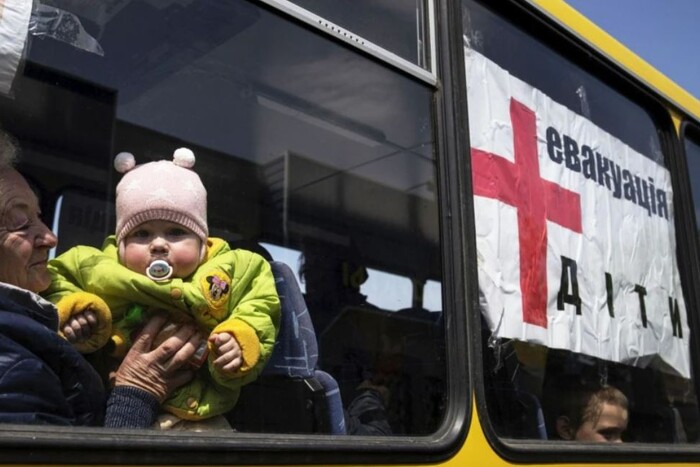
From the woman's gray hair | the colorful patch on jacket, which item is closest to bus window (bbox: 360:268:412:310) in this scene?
the colorful patch on jacket

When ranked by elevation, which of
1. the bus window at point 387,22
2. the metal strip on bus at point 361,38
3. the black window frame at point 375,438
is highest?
the bus window at point 387,22

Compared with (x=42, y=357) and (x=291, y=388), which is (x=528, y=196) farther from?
(x=42, y=357)

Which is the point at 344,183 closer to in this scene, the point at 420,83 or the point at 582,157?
the point at 420,83

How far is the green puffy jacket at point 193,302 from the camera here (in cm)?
169

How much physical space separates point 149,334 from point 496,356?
38.9 inches

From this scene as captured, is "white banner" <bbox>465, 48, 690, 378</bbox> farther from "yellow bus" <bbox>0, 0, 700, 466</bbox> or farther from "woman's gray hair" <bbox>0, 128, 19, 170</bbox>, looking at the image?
"woman's gray hair" <bbox>0, 128, 19, 170</bbox>

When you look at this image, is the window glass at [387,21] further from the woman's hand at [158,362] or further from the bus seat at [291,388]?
the woman's hand at [158,362]

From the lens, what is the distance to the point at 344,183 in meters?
2.32

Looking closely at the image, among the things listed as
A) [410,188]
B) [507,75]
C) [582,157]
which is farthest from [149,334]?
[582,157]

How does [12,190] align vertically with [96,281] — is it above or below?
above

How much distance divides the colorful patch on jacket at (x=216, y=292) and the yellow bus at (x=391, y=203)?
0.15m

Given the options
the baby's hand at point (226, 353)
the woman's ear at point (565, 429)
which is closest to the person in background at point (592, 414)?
the woman's ear at point (565, 429)

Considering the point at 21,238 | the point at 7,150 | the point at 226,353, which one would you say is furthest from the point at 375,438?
the point at 7,150

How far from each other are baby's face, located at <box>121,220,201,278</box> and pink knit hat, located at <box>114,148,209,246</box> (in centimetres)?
1
